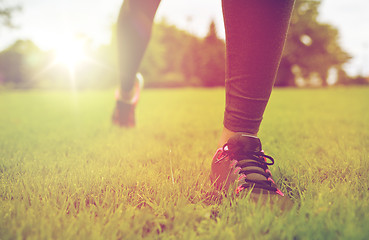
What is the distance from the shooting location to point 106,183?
142 cm

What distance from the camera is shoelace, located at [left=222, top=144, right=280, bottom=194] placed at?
4.00 ft

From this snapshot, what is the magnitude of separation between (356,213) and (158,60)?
45.0 meters

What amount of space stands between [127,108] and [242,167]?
1.93 m

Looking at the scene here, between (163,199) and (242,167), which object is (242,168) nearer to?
(242,167)

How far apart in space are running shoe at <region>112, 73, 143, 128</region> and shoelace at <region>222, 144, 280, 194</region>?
1.77 meters

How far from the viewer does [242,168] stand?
1.30 m

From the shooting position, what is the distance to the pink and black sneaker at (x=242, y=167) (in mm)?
1225

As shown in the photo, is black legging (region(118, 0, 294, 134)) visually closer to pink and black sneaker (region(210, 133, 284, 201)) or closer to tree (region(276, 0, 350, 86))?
pink and black sneaker (region(210, 133, 284, 201))

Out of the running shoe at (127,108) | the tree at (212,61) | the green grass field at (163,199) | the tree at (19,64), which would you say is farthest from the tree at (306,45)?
the tree at (19,64)

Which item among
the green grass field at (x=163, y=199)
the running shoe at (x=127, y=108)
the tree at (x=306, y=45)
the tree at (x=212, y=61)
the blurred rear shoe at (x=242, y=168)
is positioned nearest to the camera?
the green grass field at (x=163, y=199)

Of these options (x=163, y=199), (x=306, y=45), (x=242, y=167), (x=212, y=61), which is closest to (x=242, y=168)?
(x=242, y=167)

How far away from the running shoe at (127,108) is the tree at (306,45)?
37571mm

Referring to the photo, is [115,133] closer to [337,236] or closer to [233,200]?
[233,200]

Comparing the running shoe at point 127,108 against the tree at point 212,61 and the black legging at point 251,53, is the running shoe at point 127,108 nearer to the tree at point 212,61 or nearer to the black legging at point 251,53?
the black legging at point 251,53
